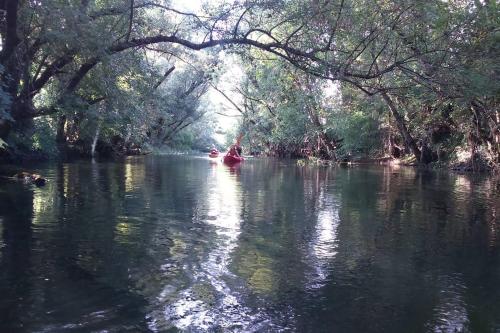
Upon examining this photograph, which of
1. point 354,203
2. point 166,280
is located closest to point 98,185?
point 354,203

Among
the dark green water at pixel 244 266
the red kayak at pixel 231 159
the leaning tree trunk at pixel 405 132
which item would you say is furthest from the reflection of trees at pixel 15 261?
the leaning tree trunk at pixel 405 132

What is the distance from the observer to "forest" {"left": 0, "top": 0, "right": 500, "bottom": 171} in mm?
11109

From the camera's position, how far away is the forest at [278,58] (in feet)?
36.4

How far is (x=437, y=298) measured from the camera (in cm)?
534

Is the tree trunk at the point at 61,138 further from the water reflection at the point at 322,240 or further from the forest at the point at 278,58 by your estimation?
the water reflection at the point at 322,240

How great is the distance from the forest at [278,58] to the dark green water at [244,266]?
289 cm

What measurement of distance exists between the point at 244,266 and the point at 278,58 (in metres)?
8.45

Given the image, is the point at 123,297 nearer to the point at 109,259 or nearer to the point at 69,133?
the point at 109,259

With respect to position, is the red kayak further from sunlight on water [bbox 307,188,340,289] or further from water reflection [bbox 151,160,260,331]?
water reflection [bbox 151,160,260,331]

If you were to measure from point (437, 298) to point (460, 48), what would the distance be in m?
8.09

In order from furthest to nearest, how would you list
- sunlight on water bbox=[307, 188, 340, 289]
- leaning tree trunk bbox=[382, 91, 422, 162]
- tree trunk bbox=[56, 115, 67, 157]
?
tree trunk bbox=[56, 115, 67, 157]
leaning tree trunk bbox=[382, 91, 422, 162]
sunlight on water bbox=[307, 188, 340, 289]

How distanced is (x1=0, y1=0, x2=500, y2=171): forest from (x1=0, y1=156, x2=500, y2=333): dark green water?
2.89 m

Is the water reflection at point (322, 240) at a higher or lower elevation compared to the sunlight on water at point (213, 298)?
higher

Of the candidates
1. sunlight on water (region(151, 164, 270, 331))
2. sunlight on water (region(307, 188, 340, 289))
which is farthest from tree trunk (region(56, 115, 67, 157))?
sunlight on water (region(151, 164, 270, 331))
